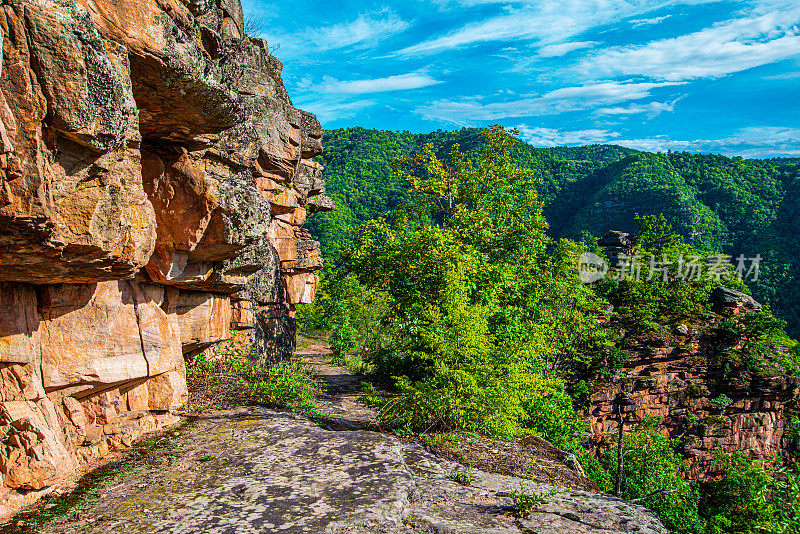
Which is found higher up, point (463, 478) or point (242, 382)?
point (242, 382)

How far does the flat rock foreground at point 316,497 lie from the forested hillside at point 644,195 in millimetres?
33096

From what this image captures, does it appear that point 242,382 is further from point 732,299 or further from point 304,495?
point 732,299

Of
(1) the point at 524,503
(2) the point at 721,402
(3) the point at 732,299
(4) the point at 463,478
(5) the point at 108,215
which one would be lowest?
(2) the point at 721,402

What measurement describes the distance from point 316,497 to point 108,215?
3.64 metres

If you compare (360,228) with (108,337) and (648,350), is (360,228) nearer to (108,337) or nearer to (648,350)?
(108,337)

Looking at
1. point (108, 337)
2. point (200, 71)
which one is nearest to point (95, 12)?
point (200, 71)

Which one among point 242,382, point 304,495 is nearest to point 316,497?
point 304,495

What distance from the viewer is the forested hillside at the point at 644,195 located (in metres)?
43.1

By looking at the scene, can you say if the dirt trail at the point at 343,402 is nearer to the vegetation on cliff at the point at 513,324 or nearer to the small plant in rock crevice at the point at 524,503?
the vegetation on cliff at the point at 513,324

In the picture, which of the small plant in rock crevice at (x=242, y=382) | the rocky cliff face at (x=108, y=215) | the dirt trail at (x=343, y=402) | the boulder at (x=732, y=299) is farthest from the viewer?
the boulder at (x=732, y=299)

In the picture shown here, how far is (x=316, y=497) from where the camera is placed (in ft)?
17.0

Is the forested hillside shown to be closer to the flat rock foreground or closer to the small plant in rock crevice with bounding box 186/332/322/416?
the small plant in rock crevice with bounding box 186/332/322/416

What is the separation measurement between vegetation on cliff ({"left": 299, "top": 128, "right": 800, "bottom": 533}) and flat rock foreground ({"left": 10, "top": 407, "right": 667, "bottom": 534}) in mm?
1613

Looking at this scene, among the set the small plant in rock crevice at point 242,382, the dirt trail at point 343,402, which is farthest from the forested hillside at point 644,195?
the small plant in rock crevice at point 242,382
